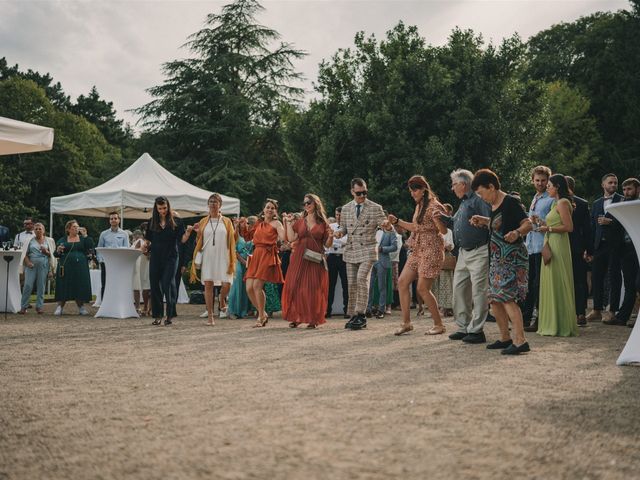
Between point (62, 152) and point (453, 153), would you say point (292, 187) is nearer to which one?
point (453, 153)

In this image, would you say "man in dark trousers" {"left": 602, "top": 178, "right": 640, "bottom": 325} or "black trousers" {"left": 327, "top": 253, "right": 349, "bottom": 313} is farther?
"black trousers" {"left": 327, "top": 253, "right": 349, "bottom": 313}

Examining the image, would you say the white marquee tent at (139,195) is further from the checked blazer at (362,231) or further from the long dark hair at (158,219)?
the checked blazer at (362,231)

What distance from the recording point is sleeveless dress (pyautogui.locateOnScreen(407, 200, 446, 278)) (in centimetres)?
958

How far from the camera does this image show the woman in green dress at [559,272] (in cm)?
953

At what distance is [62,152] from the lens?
52281mm

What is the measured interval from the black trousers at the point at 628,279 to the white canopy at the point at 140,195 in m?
10.8

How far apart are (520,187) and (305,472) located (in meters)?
31.0

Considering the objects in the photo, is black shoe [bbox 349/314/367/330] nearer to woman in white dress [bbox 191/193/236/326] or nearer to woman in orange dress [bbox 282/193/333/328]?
woman in orange dress [bbox 282/193/333/328]

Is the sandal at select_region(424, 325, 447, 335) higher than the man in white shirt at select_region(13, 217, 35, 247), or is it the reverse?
the man in white shirt at select_region(13, 217, 35, 247)

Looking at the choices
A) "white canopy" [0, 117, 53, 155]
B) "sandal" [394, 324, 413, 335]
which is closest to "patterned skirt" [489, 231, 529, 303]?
"sandal" [394, 324, 413, 335]

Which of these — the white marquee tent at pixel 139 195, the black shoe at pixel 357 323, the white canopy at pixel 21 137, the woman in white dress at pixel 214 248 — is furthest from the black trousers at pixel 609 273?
the white marquee tent at pixel 139 195

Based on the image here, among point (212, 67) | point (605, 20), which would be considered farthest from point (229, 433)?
point (605, 20)

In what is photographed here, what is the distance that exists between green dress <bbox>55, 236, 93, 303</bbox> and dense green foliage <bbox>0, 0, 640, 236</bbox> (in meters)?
17.1

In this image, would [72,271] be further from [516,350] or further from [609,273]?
[516,350]
